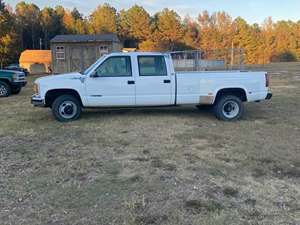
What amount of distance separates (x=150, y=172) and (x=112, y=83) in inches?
173

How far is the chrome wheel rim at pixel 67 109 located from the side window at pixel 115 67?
109cm

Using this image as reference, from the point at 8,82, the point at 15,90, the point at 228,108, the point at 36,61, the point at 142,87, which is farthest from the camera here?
the point at 36,61

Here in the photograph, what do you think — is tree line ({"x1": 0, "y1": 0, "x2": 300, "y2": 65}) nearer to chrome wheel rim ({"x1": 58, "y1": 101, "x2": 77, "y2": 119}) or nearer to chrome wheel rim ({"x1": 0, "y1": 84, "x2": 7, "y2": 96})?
chrome wheel rim ({"x1": 0, "y1": 84, "x2": 7, "y2": 96})

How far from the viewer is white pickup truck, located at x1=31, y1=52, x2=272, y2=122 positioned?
9844mm

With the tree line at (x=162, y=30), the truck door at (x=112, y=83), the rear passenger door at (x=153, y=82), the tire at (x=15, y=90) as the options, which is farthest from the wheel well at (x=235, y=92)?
the tree line at (x=162, y=30)

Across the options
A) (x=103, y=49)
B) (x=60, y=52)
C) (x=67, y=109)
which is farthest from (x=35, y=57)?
(x=67, y=109)

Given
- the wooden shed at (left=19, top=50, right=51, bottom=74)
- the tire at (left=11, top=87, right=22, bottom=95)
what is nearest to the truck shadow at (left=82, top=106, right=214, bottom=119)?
the tire at (left=11, top=87, right=22, bottom=95)

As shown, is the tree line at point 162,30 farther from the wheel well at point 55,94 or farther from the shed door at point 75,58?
the wheel well at point 55,94

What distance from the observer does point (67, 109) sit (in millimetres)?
10078

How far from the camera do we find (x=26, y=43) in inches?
3376

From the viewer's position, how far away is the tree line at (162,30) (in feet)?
248

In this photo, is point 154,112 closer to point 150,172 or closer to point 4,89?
point 150,172

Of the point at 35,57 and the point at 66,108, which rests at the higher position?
the point at 35,57

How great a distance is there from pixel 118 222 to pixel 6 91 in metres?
14.8
